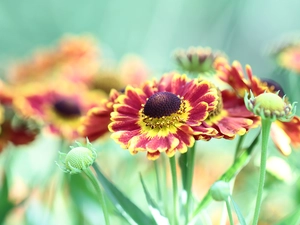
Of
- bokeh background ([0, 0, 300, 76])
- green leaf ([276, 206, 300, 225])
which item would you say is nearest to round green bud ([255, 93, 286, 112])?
green leaf ([276, 206, 300, 225])

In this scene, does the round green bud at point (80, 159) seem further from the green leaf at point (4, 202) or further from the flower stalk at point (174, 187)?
the green leaf at point (4, 202)

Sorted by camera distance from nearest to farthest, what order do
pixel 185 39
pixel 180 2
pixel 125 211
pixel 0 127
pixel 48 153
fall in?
pixel 125 211 → pixel 0 127 → pixel 48 153 → pixel 180 2 → pixel 185 39

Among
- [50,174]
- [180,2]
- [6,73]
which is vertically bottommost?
[50,174]

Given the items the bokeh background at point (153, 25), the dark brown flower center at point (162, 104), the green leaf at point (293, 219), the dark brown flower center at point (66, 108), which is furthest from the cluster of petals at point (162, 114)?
the bokeh background at point (153, 25)

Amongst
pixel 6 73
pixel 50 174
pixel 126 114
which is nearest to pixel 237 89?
pixel 126 114

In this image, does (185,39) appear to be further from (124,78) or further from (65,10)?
(124,78)
